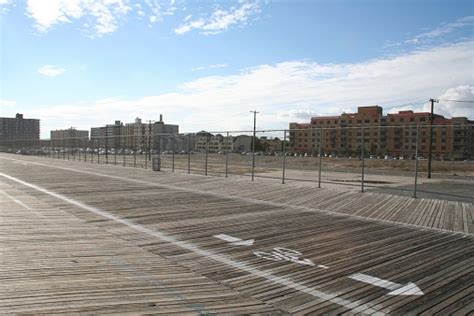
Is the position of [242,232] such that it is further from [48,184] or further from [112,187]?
[48,184]

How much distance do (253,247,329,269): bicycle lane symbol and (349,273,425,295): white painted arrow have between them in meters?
0.61

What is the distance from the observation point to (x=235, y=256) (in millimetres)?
6758

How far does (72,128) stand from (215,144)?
50.9 meters

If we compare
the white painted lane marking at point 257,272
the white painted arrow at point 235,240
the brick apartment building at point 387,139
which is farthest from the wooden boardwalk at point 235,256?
the brick apartment building at point 387,139

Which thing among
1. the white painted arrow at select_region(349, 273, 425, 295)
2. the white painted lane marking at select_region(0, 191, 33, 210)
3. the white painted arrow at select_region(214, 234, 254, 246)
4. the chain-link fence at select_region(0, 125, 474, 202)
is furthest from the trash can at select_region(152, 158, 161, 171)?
the white painted arrow at select_region(349, 273, 425, 295)

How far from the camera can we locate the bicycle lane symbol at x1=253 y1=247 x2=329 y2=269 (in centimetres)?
646

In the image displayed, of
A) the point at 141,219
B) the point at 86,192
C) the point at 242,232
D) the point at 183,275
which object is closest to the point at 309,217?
the point at 242,232

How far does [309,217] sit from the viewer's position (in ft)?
34.8

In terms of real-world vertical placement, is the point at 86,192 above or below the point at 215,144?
below

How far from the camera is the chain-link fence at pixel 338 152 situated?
18.5m

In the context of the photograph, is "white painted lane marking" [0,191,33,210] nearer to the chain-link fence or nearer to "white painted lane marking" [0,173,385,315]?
"white painted lane marking" [0,173,385,315]

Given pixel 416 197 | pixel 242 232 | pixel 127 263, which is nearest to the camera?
pixel 127 263

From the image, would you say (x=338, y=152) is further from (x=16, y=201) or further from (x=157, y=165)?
(x=16, y=201)

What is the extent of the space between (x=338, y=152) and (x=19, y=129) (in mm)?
86571
